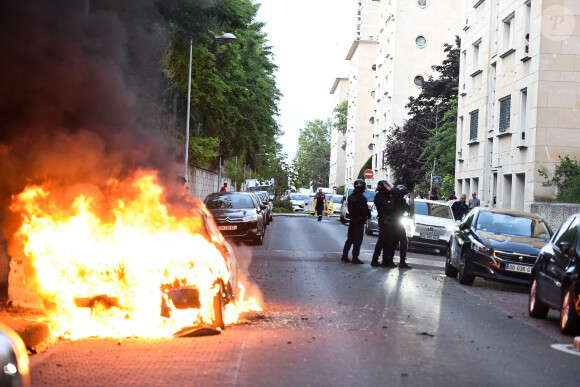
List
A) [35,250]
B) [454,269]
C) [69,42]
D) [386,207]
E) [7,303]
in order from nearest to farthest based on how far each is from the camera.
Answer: [35,250], [7,303], [69,42], [454,269], [386,207]

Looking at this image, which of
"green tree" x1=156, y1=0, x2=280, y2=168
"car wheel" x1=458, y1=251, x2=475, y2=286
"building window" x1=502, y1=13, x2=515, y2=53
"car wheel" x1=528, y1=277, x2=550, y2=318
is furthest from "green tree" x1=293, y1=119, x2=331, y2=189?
"car wheel" x1=528, y1=277, x2=550, y2=318

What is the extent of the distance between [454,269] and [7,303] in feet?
30.4

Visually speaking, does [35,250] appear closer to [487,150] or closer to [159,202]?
[159,202]

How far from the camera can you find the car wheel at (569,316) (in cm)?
955

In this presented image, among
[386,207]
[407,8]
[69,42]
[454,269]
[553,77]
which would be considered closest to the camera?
[69,42]

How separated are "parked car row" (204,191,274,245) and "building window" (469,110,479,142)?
14.5m

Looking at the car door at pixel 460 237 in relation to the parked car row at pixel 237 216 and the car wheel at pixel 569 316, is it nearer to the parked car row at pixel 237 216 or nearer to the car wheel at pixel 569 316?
the car wheel at pixel 569 316

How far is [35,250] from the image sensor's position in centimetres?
905

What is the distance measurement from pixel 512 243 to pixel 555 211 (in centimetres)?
1011

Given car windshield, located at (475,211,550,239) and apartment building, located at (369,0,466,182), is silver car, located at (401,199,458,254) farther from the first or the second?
apartment building, located at (369,0,466,182)

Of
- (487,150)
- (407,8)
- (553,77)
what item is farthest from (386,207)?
(407,8)

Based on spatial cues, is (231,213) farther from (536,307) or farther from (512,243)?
(536,307)

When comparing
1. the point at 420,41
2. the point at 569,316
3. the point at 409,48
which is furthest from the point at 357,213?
the point at 420,41

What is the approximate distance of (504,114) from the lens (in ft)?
104
